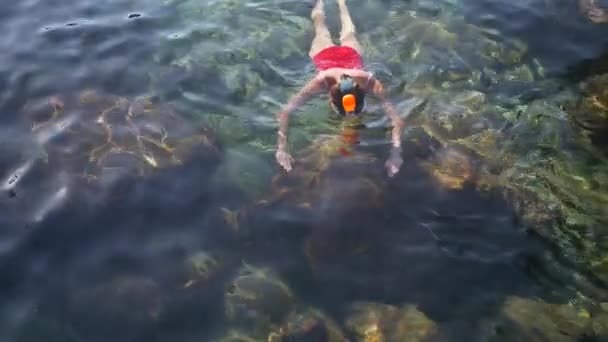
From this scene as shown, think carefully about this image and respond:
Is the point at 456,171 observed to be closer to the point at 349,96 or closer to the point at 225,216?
the point at 349,96

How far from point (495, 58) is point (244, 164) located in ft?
16.6

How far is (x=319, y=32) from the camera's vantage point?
10.2 meters

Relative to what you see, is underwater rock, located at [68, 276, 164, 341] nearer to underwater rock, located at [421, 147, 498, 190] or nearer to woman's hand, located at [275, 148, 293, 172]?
woman's hand, located at [275, 148, 293, 172]

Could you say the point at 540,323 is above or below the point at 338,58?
below

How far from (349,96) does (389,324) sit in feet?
10.1

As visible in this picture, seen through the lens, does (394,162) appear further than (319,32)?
No

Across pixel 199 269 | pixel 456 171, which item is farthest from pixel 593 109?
pixel 199 269

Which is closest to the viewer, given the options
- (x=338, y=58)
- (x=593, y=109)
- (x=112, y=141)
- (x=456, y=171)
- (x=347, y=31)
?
(x=456, y=171)

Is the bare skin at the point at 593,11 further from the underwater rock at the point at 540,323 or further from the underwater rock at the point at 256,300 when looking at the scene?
the underwater rock at the point at 256,300

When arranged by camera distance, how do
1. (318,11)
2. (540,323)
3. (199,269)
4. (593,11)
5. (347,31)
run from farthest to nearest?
(593,11) → (318,11) → (347,31) → (199,269) → (540,323)

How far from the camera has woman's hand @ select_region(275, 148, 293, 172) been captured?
7.88m

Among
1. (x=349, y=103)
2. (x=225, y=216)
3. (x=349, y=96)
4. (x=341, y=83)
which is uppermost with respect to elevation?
(x=341, y=83)

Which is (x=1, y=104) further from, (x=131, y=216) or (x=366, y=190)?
(x=366, y=190)

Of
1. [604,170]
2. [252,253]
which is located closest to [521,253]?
[604,170]
